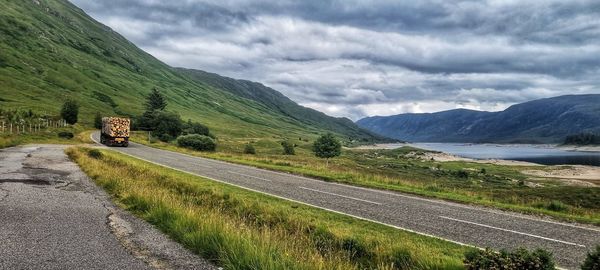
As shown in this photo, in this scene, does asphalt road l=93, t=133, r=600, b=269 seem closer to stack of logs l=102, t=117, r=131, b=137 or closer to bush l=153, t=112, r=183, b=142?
stack of logs l=102, t=117, r=131, b=137

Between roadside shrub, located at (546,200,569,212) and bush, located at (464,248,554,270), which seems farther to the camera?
roadside shrub, located at (546,200,569,212)

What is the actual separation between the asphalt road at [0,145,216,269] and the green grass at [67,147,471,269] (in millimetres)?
454

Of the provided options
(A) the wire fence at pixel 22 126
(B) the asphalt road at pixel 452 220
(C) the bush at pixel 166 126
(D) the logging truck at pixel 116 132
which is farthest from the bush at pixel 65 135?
(B) the asphalt road at pixel 452 220

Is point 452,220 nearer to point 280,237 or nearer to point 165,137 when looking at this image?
point 280,237

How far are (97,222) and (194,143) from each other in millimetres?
64897

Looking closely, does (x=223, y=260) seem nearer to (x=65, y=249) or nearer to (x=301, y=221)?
(x=65, y=249)

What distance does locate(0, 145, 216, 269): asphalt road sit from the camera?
24.7ft

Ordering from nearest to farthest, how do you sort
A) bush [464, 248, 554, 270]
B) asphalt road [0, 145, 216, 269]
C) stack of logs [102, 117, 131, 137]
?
bush [464, 248, 554, 270] → asphalt road [0, 145, 216, 269] → stack of logs [102, 117, 131, 137]

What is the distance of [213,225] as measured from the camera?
943 cm

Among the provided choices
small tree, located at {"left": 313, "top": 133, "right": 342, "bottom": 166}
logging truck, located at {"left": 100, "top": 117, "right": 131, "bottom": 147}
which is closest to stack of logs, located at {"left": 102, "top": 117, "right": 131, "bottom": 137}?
logging truck, located at {"left": 100, "top": 117, "right": 131, "bottom": 147}

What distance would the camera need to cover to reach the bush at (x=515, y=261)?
706cm

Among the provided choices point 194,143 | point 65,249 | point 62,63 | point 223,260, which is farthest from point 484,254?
point 62,63

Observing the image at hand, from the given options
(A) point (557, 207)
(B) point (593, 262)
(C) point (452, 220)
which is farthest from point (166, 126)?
(B) point (593, 262)

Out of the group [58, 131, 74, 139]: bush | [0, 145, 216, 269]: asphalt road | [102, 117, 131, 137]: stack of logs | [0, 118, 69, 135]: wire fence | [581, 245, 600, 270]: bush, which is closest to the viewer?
[581, 245, 600, 270]: bush
